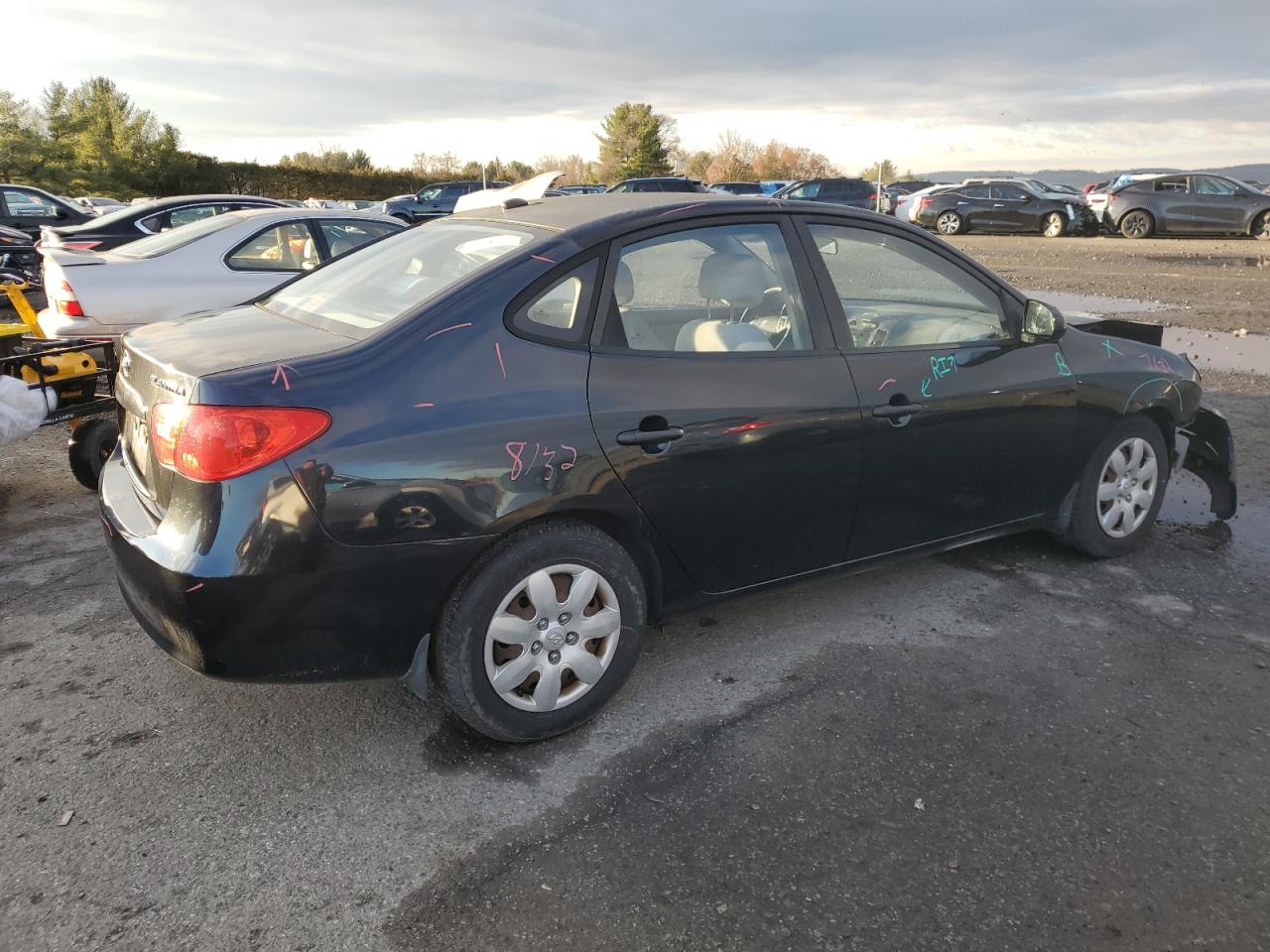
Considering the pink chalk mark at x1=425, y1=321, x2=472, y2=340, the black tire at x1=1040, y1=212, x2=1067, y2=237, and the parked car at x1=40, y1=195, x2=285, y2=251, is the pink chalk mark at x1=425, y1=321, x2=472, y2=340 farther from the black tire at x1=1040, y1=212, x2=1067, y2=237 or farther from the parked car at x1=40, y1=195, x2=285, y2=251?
the black tire at x1=1040, y1=212, x2=1067, y2=237

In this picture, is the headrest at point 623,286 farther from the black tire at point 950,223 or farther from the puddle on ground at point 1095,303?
the black tire at point 950,223

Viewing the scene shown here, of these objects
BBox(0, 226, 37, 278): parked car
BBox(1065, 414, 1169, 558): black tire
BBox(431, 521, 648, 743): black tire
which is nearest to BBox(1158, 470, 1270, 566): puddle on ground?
BBox(1065, 414, 1169, 558): black tire

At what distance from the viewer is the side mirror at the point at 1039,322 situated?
3973 mm

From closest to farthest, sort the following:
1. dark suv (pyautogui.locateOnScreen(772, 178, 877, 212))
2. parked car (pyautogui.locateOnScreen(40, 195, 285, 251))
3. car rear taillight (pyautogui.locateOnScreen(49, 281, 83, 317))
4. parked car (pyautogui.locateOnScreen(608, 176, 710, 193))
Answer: car rear taillight (pyautogui.locateOnScreen(49, 281, 83, 317)) < parked car (pyautogui.locateOnScreen(40, 195, 285, 251)) < parked car (pyautogui.locateOnScreen(608, 176, 710, 193)) < dark suv (pyautogui.locateOnScreen(772, 178, 877, 212))

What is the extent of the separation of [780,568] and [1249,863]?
1578 mm

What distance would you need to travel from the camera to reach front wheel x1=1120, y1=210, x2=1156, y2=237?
23.5m

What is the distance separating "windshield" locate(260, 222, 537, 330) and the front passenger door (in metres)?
1.20

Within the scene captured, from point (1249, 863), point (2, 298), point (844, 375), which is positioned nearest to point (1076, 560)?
point (844, 375)

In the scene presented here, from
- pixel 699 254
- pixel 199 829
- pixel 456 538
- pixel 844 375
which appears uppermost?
pixel 699 254

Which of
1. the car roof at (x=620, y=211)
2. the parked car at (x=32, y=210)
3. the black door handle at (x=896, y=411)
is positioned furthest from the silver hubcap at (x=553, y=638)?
the parked car at (x=32, y=210)

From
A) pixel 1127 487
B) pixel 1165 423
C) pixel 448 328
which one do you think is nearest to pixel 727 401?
pixel 448 328

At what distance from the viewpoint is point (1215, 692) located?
3.31m

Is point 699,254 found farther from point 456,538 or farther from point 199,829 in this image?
point 199,829

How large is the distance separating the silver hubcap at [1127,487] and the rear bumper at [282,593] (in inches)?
119
